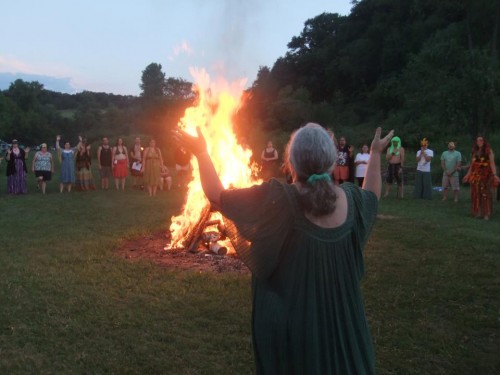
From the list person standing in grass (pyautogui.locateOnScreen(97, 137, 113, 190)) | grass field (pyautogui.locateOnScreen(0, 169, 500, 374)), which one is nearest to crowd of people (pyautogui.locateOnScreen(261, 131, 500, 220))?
grass field (pyautogui.locateOnScreen(0, 169, 500, 374))

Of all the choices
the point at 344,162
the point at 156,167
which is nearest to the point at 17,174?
the point at 156,167

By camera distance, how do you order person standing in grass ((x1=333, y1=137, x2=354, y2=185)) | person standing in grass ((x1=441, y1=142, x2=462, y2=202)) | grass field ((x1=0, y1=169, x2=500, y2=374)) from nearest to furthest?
grass field ((x1=0, y1=169, x2=500, y2=374)), person standing in grass ((x1=333, y1=137, x2=354, y2=185)), person standing in grass ((x1=441, y1=142, x2=462, y2=202))

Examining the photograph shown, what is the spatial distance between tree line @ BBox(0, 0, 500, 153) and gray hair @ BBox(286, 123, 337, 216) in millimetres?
21358

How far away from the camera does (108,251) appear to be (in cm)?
839

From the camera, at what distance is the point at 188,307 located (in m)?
5.89

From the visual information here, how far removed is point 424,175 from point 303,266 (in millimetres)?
14321

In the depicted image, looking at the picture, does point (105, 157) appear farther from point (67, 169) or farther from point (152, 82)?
point (152, 82)

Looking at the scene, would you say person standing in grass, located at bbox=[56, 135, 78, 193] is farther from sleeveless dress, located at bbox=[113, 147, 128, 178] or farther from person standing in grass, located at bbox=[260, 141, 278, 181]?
person standing in grass, located at bbox=[260, 141, 278, 181]

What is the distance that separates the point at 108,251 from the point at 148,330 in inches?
135

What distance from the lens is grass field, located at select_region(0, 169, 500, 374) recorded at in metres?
4.66

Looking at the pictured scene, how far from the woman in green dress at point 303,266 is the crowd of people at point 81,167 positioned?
45.4 ft

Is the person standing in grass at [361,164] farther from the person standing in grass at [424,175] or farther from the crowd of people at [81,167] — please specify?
the crowd of people at [81,167]

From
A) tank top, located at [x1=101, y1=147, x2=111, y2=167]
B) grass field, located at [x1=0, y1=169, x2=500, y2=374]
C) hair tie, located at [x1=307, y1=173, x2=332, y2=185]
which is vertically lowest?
grass field, located at [x1=0, y1=169, x2=500, y2=374]

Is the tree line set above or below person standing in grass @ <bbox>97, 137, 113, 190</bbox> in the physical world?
above
